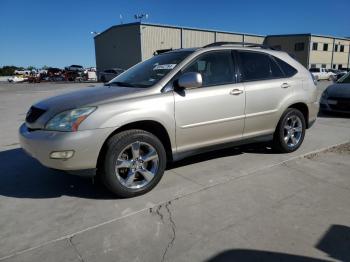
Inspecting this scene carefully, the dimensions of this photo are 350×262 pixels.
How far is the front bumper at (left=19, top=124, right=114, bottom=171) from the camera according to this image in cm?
334

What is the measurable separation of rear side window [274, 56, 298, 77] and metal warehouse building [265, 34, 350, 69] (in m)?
49.4

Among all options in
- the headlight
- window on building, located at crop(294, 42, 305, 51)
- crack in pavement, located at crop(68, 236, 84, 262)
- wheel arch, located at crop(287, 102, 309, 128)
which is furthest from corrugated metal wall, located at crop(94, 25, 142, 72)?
crack in pavement, located at crop(68, 236, 84, 262)

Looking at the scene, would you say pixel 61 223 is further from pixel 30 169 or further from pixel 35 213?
pixel 30 169

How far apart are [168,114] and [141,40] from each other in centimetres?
3702

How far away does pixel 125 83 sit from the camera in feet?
14.7

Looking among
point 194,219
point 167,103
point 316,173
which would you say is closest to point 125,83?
point 167,103

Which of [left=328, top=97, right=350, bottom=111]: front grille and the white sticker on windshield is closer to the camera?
the white sticker on windshield

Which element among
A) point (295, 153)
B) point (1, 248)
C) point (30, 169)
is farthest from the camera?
point (295, 153)

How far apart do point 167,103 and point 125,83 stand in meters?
0.89

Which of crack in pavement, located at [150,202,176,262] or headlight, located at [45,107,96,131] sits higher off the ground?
headlight, located at [45,107,96,131]

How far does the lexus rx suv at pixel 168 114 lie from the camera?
11.3 ft

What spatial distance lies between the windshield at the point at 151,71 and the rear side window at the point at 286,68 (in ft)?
5.50

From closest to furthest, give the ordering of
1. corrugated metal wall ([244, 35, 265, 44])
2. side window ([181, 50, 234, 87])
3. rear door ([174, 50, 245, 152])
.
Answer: rear door ([174, 50, 245, 152])
side window ([181, 50, 234, 87])
corrugated metal wall ([244, 35, 265, 44])

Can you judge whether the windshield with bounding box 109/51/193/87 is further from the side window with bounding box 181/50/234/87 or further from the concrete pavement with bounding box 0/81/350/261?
the concrete pavement with bounding box 0/81/350/261
